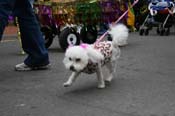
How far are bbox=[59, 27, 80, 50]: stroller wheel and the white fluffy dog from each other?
122 inches

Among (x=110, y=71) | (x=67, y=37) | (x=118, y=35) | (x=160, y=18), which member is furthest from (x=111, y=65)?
(x=160, y=18)

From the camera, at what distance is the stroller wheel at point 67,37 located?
9.02 m

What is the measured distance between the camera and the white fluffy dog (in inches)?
199

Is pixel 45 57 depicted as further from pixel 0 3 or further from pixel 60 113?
pixel 60 113

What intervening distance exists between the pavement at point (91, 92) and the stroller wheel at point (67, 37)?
4.34 ft

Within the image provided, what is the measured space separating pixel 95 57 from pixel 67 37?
12.8ft

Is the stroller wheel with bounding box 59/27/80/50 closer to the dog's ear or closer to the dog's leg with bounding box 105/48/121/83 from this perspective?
the dog's leg with bounding box 105/48/121/83

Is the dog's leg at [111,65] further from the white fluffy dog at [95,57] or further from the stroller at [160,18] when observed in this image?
the stroller at [160,18]

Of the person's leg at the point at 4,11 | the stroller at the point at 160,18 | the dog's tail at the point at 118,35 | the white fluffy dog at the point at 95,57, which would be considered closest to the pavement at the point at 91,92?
the white fluffy dog at the point at 95,57

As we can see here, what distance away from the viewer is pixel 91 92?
5.34 metres

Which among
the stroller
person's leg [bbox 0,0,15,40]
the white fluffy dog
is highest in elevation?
person's leg [bbox 0,0,15,40]

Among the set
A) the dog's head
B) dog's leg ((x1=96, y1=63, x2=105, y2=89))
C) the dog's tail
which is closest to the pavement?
dog's leg ((x1=96, y1=63, x2=105, y2=89))

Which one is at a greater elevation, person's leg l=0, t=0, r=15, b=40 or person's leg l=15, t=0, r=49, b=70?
person's leg l=0, t=0, r=15, b=40

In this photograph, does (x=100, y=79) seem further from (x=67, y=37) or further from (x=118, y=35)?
(x=67, y=37)
